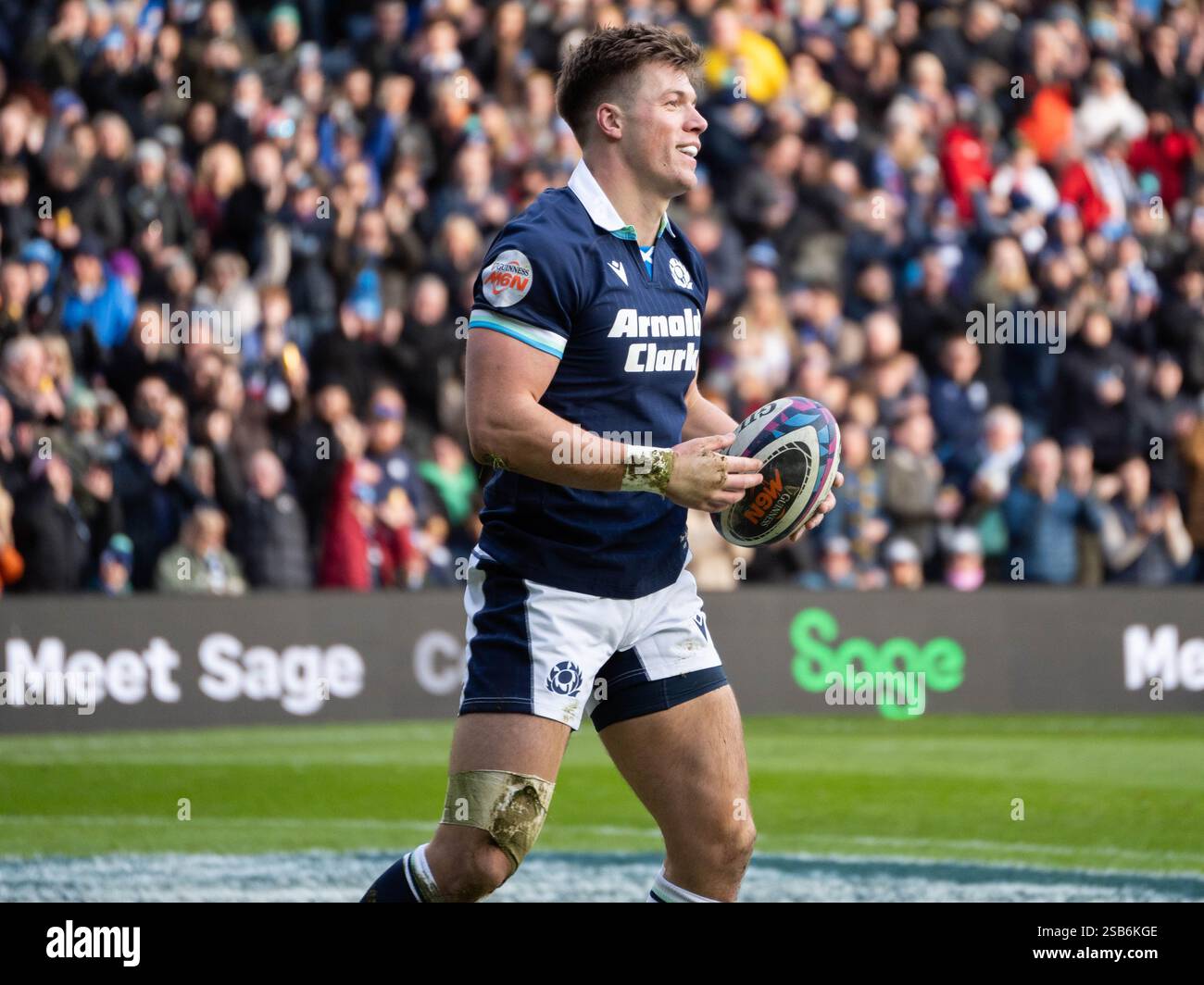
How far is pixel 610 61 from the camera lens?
205 inches

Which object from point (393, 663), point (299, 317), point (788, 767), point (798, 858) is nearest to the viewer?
point (798, 858)

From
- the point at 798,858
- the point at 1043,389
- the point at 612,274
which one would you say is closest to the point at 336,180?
the point at 1043,389

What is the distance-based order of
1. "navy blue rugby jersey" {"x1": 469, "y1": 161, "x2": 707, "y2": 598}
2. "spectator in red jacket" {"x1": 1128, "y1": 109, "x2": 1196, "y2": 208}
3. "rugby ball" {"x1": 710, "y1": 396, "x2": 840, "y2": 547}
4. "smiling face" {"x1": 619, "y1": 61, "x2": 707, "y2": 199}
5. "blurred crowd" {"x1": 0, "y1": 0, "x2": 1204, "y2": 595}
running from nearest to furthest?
"navy blue rugby jersey" {"x1": 469, "y1": 161, "x2": 707, "y2": 598} < "smiling face" {"x1": 619, "y1": 61, "x2": 707, "y2": 199} < "rugby ball" {"x1": 710, "y1": 396, "x2": 840, "y2": 547} < "blurred crowd" {"x1": 0, "y1": 0, "x2": 1204, "y2": 595} < "spectator in red jacket" {"x1": 1128, "y1": 109, "x2": 1196, "y2": 208}

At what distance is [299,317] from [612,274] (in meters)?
9.24

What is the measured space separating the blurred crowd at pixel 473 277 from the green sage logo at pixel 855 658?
776 mm

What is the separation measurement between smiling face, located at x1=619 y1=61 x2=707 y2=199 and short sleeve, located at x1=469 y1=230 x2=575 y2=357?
440 mm

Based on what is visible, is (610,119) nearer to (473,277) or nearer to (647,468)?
(647,468)

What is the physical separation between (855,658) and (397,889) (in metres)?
8.61

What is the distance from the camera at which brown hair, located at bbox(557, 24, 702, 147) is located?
5215 millimetres

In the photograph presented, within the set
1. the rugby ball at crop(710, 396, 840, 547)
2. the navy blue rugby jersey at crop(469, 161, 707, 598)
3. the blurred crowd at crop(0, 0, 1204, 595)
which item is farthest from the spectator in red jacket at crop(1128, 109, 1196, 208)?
the navy blue rugby jersey at crop(469, 161, 707, 598)

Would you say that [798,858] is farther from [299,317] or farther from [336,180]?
Answer: [336,180]

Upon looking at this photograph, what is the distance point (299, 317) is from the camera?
14.0 metres
